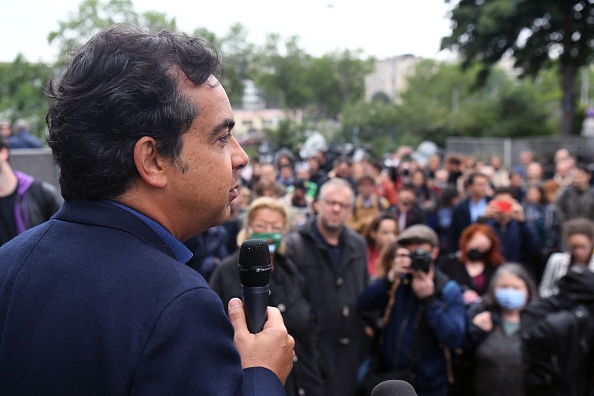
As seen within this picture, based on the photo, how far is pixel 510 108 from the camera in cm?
3312

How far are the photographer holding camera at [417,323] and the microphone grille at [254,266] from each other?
247 cm

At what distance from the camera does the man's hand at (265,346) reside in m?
1.53

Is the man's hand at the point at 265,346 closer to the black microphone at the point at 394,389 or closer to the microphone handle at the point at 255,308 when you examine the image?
the microphone handle at the point at 255,308

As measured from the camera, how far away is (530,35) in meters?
28.2

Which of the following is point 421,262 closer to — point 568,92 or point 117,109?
point 117,109

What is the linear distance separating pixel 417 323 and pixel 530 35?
88.2 ft

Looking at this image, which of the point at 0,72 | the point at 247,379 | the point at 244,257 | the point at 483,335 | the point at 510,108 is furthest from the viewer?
the point at 510,108

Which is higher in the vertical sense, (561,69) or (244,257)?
(561,69)

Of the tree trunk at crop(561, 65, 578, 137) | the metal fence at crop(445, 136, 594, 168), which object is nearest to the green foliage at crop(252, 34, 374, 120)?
the metal fence at crop(445, 136, 594, 168)

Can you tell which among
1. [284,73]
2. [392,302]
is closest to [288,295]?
[392,302]

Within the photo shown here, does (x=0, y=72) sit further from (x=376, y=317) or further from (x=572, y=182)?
Answer: (x=376, y=317)

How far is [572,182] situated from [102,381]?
8.34 m

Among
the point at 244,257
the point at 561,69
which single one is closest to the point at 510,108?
the point at 561,69

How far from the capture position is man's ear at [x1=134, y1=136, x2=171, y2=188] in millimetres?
1465
